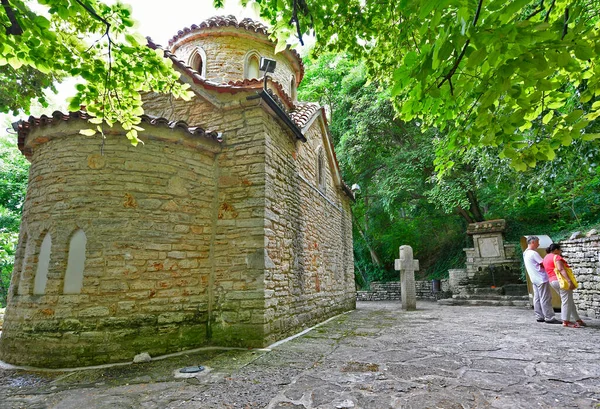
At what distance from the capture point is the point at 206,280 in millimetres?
4961

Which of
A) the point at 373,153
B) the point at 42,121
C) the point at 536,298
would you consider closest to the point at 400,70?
the point at 42,121

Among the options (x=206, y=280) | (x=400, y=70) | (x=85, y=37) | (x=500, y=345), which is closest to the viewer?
(x=400, y=70)

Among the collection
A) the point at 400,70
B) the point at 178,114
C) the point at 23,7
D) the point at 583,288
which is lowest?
the point at 583,288

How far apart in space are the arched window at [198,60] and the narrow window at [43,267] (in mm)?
5750

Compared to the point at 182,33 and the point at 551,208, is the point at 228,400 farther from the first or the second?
the point at 551,208

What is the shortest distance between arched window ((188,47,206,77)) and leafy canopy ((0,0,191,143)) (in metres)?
4.69

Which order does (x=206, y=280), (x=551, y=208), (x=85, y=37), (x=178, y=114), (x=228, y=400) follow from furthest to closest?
(x=551, y=208) < (x=178, y=114) < (x=206, y=280) < (x=85, y=37) < (x=228, y=400)

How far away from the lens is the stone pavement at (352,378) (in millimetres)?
2619

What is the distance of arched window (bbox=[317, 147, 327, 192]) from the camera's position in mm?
8373

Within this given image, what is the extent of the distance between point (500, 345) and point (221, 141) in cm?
547

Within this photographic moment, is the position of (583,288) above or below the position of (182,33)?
below

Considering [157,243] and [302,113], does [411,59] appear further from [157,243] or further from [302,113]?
[302,113]

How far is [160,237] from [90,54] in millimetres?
2501

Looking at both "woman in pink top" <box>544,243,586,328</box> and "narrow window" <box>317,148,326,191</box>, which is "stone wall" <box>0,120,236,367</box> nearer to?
"narrow window" <box>317,148,326,191</box>
